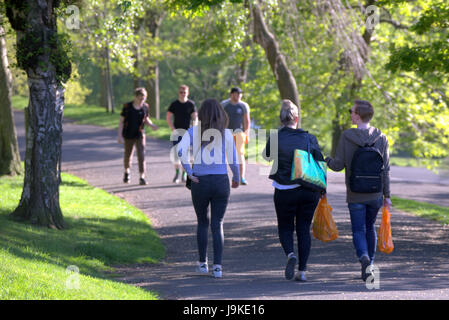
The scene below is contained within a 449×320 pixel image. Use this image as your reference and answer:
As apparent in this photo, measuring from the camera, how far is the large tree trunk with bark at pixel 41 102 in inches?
381

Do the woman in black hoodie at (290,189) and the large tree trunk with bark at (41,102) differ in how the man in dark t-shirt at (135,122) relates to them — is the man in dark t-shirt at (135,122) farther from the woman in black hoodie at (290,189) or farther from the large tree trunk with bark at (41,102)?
the woman in black hoodie at (290,189)

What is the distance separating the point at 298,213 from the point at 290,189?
297mm

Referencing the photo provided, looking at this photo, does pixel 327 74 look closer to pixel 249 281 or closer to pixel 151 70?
pixel 151 70

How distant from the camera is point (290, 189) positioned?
723 centimetres

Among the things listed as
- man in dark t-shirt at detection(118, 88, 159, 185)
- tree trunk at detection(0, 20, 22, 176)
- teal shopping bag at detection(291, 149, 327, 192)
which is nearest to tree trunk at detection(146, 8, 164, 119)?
tree trunk at detection(0, 20, 22, 176)

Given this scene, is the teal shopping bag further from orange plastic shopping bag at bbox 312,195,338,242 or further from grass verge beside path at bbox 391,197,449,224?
grass verge beside path at bbox 391,197,449,224

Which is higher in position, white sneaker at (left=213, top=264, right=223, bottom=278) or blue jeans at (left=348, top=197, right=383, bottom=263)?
blue jeans at (left=348, top=197, right=383, bottom=263)

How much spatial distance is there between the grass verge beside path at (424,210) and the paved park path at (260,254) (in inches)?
17.0

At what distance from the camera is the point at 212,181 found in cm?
743

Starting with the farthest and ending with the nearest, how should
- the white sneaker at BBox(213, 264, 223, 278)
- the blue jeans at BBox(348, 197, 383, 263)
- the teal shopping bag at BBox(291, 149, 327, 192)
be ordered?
1. the white sneaker at BBox(213, 264, 223, 278)
2. the blue jeans at BBox(348, 197, 383, 263)
3. the teal shopping bag at BBox(291, 149, 327, 192)

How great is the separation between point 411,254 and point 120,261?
3807 millimetres

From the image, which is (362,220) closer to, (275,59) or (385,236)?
(385,236)

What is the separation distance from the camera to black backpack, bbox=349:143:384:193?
7270 millimetres
